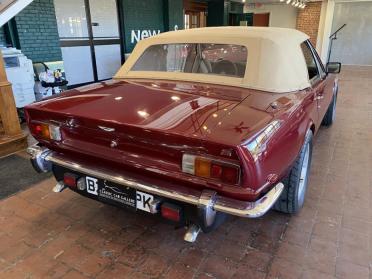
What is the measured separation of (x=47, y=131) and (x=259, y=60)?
1475 mm

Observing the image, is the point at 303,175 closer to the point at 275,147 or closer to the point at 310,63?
the point at 275,147

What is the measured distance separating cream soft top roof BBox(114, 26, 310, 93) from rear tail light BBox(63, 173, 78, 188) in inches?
39.8

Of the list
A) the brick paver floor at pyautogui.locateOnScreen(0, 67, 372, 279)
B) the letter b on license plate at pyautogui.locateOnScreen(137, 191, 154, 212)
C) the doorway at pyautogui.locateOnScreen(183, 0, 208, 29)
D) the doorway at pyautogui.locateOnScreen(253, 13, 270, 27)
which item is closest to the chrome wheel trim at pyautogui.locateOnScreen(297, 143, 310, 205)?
the brick paver floor at pyautogui.locateOnScreen(0, 67, 372, 279)

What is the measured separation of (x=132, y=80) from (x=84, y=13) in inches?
204

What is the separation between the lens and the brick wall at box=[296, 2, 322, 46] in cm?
1400

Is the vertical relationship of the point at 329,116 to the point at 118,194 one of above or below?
below

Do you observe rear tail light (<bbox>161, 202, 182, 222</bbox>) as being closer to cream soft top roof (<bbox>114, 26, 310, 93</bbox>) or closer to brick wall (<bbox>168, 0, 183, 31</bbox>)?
cream soft top roof (<bbox>114, 26, 310, 93</bbox>)

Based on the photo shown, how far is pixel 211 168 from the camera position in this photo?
4.73ft

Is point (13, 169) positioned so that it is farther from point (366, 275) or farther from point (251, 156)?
point (366, 275)

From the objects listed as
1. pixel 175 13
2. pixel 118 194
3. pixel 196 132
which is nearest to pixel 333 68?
pixel 196 132

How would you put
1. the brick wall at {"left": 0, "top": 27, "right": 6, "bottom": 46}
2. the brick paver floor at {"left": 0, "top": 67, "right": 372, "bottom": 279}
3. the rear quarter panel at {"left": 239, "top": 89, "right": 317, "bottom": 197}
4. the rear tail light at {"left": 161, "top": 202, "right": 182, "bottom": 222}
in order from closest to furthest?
the rear quarter panel at {"left": 239, "top": 89, "right": 317, "bottom": 197} → the rear tail light at {"left": 161, "top": 202, "right": 182, "bottom": 222} → the brick paver floor at {"left": 0, "top": 67, "right": 372, "bottom": 279} → the brick wall at {"left": 0, "top": 27, "right": 6, "bottom": 46}

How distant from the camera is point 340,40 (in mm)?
13664

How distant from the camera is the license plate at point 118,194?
168 cm

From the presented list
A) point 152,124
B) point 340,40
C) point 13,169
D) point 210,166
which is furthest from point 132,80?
point 340,40
